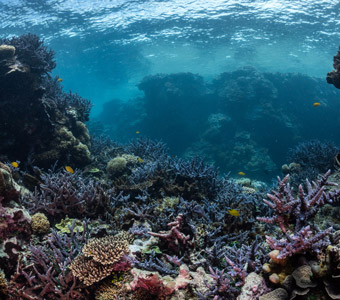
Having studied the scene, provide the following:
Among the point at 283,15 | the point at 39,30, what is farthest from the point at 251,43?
the point at 39,30

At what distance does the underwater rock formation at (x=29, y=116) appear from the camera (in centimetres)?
768

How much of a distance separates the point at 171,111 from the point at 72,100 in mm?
17481

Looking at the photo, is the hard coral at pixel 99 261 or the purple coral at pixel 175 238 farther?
the purple coral at pixel 175 238

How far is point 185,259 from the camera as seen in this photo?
144 inches

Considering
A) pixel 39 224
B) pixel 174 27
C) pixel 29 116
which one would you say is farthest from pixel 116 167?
pixel 174 27

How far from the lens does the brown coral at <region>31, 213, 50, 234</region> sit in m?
4.23

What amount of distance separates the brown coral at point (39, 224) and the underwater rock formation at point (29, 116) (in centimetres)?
415

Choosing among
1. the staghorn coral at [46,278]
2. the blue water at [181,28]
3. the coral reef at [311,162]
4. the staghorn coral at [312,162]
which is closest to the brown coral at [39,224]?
the staghorn coral at [46,278]

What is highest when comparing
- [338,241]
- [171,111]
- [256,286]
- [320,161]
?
[338,241]

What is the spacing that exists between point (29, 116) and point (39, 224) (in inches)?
205

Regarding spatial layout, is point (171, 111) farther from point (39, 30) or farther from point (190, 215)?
point (190, 215)

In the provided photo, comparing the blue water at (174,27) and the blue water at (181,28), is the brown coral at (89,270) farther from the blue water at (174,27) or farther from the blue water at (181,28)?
the blue water at (174,27)

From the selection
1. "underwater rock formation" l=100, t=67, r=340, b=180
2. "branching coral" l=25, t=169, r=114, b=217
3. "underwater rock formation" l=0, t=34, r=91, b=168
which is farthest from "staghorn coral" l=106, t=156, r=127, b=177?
"underwater rock formation" l=100, t=67, r=340, b=180

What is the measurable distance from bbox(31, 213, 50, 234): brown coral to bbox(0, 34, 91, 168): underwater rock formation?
4152mm
